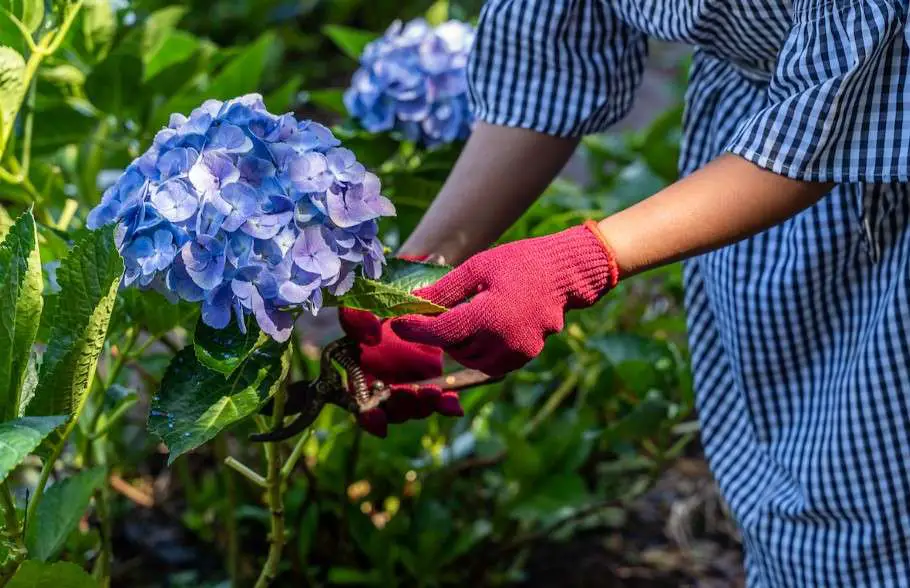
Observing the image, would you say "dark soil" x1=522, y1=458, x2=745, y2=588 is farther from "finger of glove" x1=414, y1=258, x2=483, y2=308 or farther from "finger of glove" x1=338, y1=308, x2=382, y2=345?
"finger of glove" x1=414, y1=258, x2=483, y2=308

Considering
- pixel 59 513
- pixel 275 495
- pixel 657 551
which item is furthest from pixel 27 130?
pixel 657 551

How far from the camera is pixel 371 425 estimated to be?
1245 millimetres

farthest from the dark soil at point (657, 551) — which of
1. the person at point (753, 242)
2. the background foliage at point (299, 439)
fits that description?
the person at point (753, 242)

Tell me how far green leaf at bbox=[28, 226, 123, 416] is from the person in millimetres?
265

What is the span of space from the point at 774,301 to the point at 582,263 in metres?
0.44

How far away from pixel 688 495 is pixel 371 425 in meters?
1.37

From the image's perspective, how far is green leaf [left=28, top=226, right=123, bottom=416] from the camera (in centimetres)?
103

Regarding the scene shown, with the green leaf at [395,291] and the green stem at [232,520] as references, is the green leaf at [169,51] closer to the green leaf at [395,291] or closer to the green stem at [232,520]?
the green stem at [232,520]

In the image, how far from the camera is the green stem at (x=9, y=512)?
1095 millimetres

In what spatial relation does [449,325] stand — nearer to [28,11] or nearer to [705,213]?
[705,213]

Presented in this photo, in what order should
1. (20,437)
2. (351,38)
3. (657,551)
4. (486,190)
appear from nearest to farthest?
(20,437) < (486,190) < (351,38) < (657,551)

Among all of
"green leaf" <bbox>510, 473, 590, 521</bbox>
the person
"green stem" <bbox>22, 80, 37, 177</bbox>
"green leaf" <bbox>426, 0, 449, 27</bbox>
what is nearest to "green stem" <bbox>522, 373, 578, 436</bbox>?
"green leaf" <bbox>510, 473, 590, 521</bbox>

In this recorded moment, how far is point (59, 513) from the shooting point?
4.42ft

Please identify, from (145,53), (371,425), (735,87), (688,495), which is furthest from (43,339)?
(688,495)
